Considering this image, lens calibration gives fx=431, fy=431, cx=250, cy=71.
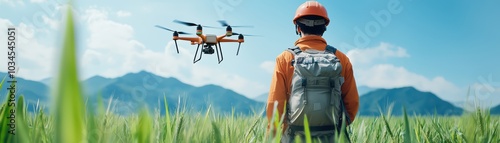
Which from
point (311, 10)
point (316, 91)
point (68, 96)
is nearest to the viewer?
point (68, 96)

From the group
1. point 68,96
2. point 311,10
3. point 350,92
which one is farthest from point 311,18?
point 68,96

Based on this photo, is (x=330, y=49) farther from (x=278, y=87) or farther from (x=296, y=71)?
(x=278, y=87)

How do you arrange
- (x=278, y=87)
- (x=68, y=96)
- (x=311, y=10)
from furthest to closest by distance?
1. (x=311, y=10)
2. (x=278, y=87)
3. (x=68, y=96)

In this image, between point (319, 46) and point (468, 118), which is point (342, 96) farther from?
point (468, 118)

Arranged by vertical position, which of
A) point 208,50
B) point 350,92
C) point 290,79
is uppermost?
point 208,50

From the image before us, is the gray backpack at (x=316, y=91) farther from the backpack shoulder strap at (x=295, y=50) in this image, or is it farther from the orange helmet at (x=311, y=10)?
the orange helmet at (x=311, y=10)

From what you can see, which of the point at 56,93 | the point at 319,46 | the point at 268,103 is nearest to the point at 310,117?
the point at 268,103

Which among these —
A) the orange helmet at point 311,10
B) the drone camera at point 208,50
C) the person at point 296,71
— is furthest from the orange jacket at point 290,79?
the drone camera at point 208,50
